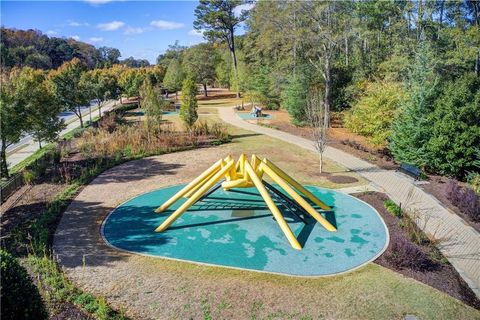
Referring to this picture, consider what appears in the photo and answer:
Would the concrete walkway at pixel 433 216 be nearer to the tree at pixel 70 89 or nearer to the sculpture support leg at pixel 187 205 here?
the sculpture support leg at pixel 187 205

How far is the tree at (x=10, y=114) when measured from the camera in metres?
17.3

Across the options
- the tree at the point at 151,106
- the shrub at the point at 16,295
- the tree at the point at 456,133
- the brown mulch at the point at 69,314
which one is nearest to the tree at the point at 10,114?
the tree at the point at 151,106

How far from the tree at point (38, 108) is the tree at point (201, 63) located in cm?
3481

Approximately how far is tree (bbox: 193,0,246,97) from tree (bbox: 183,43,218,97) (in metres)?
3.39

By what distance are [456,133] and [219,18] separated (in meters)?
41.9

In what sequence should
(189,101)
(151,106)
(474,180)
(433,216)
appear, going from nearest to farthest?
(433,216)
(474,180)
(189,101)
(151,106)

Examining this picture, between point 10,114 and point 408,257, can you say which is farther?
point 10,114

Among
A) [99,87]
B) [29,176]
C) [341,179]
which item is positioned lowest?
[341,179]

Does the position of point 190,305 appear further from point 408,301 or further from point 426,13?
point 426,13

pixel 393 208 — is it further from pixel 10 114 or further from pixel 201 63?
pixel 201 63

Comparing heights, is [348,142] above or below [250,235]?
above

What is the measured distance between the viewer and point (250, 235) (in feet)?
42.9

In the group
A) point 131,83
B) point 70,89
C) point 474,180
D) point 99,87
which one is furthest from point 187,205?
point 131,83

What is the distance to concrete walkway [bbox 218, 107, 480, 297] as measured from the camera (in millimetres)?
11211
